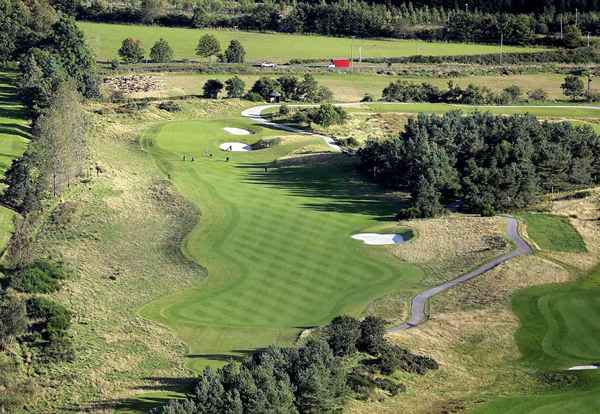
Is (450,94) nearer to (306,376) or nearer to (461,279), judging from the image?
(461,279)

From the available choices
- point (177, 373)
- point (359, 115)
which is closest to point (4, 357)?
point (177, 373)

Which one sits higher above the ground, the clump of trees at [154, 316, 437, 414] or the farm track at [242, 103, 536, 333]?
the clump of trees at [154, 316, 437, 414]

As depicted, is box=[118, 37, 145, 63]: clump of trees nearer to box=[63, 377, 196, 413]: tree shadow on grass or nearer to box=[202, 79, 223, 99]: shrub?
box=[202, 79, 223, 99]: shrub

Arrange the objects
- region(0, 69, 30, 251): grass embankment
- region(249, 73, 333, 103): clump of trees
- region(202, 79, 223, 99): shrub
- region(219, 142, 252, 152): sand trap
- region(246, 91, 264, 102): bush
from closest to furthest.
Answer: region(0, 69, 30, 251): grass embankment
region(219, 142, 252, 152): sand trap
region(202, 79, 223, 99): shrub
region(246, 91, 264, 102): bush
region(249, 73, 333, 103): clump of trees

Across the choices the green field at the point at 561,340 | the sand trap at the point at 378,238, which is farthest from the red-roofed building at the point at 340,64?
the green field at the point at 561,340

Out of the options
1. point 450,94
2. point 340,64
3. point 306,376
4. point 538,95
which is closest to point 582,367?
point 306,376

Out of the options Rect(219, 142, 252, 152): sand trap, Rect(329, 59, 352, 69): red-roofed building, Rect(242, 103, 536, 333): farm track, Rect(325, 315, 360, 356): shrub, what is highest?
Rect(329, 59, 352, 69): red-roofed building

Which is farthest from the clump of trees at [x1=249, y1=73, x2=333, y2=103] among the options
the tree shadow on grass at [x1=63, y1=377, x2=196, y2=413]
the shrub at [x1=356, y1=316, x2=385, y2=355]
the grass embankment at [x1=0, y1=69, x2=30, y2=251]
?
the tree shadow on grass at [x1=63, y1=377, x2=196, y2=413]
